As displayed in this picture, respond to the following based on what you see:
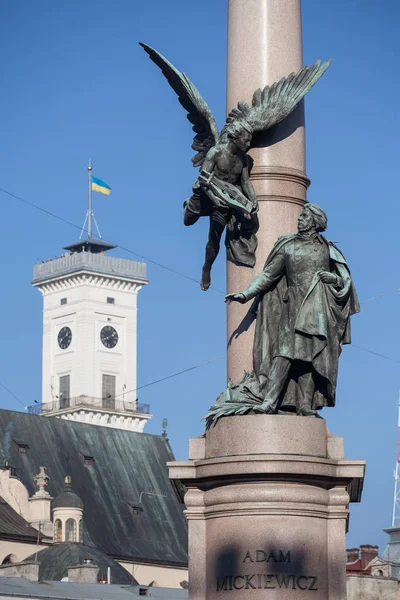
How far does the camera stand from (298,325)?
1552cm

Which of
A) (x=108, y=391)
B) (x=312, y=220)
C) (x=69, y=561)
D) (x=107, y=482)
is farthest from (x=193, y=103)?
(x=108, y=391)

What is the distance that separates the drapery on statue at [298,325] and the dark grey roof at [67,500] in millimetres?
77402

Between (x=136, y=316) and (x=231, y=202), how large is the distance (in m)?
124

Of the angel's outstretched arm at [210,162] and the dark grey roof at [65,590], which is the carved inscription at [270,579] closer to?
the angel's outstretched arm at [210,162]

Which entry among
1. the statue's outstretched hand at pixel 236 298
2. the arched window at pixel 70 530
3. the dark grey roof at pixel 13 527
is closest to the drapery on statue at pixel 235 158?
the statue's outstretched hand at pixel 236 298

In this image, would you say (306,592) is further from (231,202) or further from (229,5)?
(229,5)

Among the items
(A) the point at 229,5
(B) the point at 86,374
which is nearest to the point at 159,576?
(B) the point at 86,374

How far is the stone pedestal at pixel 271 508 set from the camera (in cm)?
1500

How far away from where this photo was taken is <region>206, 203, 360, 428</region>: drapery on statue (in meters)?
15.5

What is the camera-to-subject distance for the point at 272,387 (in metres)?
15.5

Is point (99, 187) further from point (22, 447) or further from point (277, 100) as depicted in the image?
point (277, 100)

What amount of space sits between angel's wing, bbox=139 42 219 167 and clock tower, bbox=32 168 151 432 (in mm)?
115847

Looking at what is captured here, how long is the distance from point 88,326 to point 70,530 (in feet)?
153

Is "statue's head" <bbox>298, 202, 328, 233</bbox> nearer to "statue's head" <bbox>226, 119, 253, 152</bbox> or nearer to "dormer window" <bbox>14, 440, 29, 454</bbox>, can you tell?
"statue's head" <bbox>226, 119, 253, 152</bbox>
